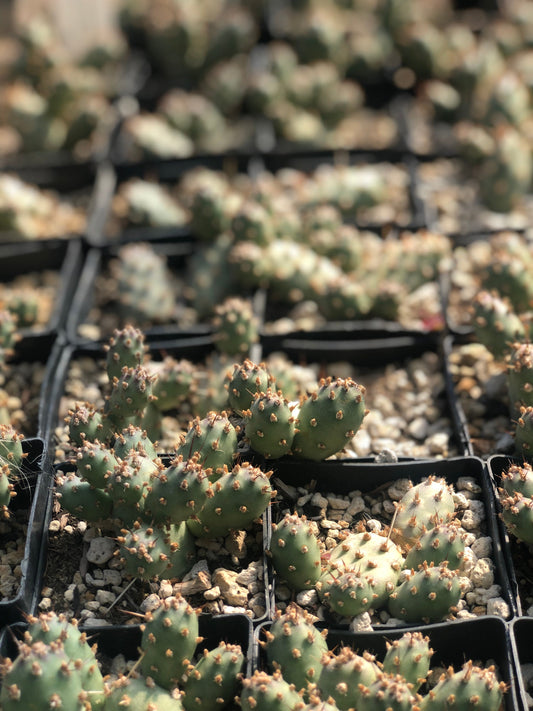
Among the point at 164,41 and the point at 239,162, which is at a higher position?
→ the point at 164,41

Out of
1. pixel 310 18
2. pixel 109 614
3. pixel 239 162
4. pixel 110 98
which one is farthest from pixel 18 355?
pixel 310 18

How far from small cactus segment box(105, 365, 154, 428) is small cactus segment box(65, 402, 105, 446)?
0.21 feet

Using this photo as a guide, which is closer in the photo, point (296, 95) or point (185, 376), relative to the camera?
point (185, 376)

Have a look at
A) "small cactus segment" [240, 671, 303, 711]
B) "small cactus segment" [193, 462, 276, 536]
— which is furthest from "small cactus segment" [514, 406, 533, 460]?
"small cactus segment" [240, 671, 303, 711]

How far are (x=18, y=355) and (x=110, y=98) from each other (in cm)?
241

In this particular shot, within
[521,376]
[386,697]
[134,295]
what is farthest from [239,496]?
[134,295]

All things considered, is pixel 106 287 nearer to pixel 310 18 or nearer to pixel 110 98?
pixel 110 98

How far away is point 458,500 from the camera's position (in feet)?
8.12

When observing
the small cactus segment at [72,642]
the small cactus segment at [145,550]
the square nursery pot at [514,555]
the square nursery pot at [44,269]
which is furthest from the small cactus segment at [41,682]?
the square nursery pot at [44,269]

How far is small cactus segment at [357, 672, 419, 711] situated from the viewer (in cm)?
181

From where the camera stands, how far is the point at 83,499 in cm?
230

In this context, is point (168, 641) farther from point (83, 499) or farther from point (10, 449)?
point (10, 449)

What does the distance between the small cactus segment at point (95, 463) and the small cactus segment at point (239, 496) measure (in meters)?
Answer: 0.27

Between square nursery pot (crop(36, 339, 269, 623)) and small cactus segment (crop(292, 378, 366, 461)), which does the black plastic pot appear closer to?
square nursery pot (crop(36, 339, 269, 623))
